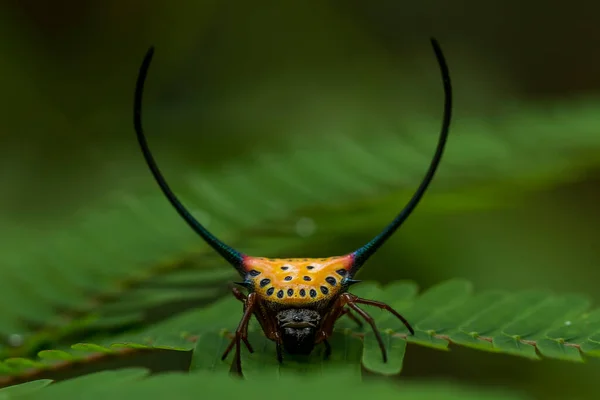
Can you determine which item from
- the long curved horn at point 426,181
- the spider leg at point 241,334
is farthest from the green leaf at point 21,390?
the long curved horn at point 426,181

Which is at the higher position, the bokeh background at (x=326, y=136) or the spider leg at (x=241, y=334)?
the bokeh background at (x=326, y=136)

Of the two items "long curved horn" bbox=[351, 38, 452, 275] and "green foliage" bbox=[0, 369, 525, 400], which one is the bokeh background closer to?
"long curved horn" bbox=[351, 38, 452, 275]

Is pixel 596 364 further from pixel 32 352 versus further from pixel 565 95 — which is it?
pixel 565 95

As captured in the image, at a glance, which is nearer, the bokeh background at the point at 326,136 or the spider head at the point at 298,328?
the spider head at the point at 298,328

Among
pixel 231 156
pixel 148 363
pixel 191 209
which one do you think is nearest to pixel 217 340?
pixel 191 209

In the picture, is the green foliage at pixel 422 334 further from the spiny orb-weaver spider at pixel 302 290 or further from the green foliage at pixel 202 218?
the green foliage at pixel 202 218

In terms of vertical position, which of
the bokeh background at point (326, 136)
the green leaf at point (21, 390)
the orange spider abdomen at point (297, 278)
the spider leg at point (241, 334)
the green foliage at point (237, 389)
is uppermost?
the bokeh background at point (326, 136)

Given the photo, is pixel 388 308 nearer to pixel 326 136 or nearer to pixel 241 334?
pixel 241 334

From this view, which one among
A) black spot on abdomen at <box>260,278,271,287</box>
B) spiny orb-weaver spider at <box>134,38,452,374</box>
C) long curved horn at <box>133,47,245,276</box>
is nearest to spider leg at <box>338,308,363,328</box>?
spiny orb-weaver spider at <box>134,38,452,374</box>
